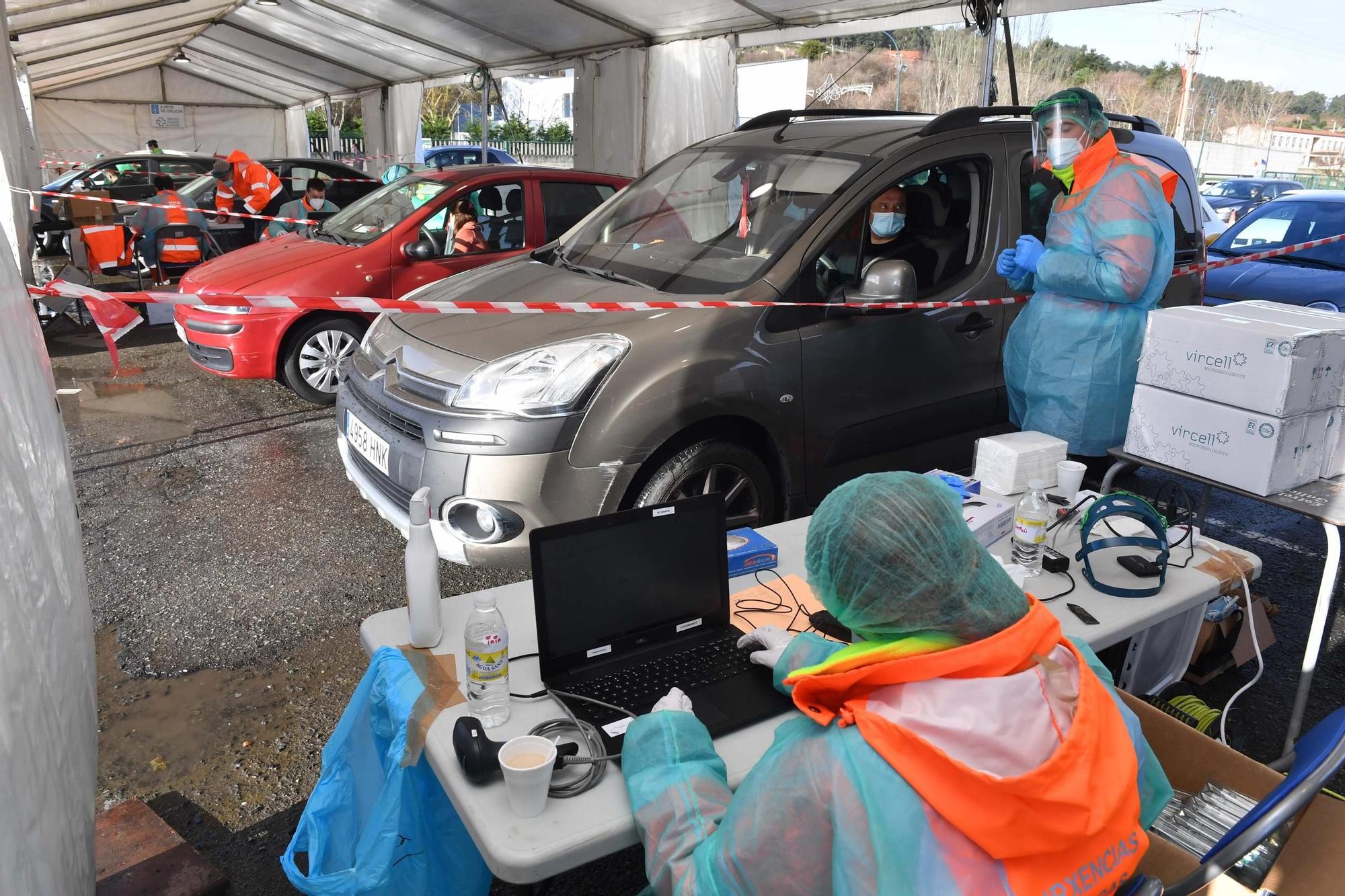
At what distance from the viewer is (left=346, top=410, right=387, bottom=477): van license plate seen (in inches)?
132

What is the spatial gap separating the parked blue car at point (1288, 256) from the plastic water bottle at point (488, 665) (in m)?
7.34

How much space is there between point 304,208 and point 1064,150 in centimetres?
788

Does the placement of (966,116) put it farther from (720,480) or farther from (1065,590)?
(1065,590)

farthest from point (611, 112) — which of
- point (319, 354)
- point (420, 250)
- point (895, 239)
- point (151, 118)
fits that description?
point (151, 118)

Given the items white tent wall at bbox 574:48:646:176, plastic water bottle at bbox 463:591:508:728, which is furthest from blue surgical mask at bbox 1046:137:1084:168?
white tent wall at bbox 574:48:646:176

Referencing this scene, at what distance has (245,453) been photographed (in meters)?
5.27

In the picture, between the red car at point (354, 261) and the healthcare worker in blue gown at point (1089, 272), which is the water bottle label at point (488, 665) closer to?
the healthcare worker in blue gown at point (1089, 272)

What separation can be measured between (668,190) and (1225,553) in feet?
9.12

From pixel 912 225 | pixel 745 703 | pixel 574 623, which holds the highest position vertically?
Result: pixel 912 225

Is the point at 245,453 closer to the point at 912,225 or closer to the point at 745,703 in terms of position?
the point at 912,225

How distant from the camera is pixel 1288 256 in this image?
7.53 meters

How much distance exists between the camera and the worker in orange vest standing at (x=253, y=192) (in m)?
10.0

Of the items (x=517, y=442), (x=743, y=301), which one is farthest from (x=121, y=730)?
(x=743, y=301)

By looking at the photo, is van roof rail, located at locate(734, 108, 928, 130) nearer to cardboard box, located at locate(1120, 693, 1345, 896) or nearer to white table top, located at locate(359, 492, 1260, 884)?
white table top, located at locate(359, 492, 1260, 884)
